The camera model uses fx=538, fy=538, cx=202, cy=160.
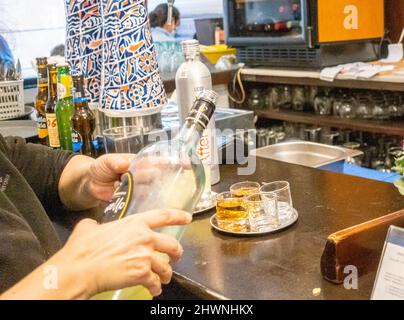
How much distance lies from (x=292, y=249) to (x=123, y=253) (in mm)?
373

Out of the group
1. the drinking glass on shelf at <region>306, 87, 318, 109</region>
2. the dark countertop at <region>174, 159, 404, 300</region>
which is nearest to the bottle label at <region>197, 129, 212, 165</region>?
the dark countertop at <region>174, 159, 404, 300</region>

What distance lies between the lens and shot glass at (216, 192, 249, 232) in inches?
39.0

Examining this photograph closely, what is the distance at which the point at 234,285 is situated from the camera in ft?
2.62

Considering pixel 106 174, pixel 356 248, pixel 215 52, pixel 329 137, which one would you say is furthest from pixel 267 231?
pixel 215 52

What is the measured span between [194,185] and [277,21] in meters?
2.21

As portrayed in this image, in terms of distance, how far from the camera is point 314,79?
2723mm

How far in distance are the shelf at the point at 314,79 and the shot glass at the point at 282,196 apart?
1512 mm

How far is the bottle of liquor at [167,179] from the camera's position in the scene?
734 mm

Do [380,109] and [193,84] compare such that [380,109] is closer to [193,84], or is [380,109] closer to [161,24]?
[193,84]

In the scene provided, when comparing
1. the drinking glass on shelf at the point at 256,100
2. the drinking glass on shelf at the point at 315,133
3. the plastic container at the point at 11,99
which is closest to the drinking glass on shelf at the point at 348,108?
the drinking glass on shelf at the point at 315,133

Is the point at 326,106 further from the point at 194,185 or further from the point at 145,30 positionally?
the point at 194,185

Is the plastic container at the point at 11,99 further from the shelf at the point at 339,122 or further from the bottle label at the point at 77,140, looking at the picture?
the shelf at the point at 339,122

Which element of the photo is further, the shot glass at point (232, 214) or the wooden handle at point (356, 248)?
the shot glass at point (232, 214)
